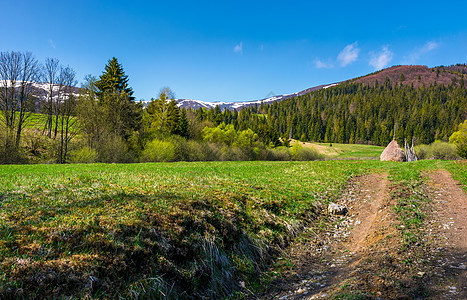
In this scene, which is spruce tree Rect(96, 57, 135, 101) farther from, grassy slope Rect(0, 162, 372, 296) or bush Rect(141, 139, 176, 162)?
grassy slope Rect(0, 162, 372, 296)

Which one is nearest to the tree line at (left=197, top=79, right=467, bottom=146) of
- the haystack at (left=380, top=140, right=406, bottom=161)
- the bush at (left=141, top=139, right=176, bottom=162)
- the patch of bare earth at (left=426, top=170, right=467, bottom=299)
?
the bush at (left=141, top=139, right=176, bottom=162)

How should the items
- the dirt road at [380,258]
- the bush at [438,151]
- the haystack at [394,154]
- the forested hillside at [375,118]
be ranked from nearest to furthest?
the dirt road at [380,258] < the haystack at [394,154] < the bush at [438,151] < the forested hillside at [375,118]

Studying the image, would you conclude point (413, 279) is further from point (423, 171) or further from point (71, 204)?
point (423, 171)

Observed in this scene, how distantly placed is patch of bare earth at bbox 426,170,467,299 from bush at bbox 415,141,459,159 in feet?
237


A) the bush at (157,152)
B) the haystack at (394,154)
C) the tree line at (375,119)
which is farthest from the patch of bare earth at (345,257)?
the tree line at (375,119)

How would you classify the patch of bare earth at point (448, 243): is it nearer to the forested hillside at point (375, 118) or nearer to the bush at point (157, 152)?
the bush at point (157, 152)

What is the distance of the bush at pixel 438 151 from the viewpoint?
64.9m

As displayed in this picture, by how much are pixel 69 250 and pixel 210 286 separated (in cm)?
277

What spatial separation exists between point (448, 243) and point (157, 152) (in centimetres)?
3525

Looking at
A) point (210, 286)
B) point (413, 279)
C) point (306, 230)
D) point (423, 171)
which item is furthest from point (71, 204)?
point (423, 171)

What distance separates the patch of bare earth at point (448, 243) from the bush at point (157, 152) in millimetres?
33188

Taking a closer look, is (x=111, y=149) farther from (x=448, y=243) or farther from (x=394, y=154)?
(x=394, y=154)

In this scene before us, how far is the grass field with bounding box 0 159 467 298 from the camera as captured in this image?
3.67 m

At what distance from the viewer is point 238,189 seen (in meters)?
9.56
